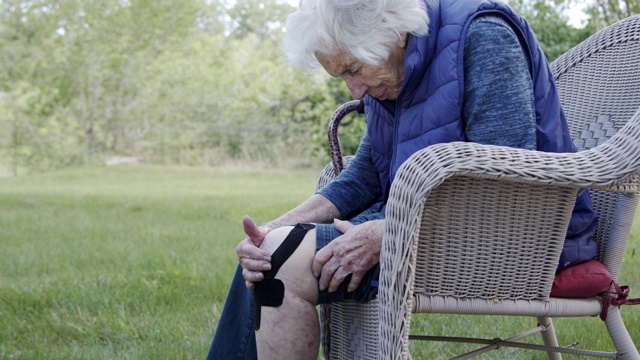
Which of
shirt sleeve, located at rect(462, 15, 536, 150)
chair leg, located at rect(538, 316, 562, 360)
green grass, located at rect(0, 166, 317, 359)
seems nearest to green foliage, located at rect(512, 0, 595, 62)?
green grass, located at rect(0, 166, 317, 359)

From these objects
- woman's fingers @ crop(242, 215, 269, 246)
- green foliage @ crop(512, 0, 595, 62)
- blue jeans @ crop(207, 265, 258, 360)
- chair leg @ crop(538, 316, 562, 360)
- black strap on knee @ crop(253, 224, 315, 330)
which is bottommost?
chair leg @ crop(538, 316, 562, 360)

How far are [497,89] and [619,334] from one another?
597mm

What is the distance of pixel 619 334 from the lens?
1.68 m

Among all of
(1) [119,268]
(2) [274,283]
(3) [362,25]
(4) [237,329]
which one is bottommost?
(1) [119,268]

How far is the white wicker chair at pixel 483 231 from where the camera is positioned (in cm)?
141

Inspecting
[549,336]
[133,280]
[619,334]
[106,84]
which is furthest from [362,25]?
[106,84]

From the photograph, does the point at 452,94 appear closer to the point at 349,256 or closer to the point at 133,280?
the point at 349,256

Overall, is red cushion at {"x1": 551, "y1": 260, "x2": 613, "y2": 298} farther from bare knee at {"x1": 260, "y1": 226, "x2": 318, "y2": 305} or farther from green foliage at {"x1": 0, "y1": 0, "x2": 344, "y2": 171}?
green foliage at {"x1": 0, "y1": 0, "x2": 344, "y2": 171}

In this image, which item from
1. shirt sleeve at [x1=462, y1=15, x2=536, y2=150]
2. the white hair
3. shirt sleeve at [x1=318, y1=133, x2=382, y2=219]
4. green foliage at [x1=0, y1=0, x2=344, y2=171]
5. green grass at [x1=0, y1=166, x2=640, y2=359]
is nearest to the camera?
shirt sleeve at [x1=462, y1=15, x2=536, y2=150]

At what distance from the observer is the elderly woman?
5.17 feet

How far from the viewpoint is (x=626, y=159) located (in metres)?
1.50

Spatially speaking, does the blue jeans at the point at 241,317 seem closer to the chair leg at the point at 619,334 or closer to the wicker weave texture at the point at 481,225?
the wicker weave texture at the point at 481,225

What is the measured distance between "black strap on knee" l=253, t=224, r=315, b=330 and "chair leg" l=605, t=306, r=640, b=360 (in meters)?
0.68

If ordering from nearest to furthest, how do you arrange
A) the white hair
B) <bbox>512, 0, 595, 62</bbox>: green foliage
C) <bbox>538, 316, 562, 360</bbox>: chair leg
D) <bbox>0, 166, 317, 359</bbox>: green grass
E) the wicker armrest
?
1. the wicker armrest
2. the white hair
3. <bbox>538, 316, 562, 360</bbox>: chair leg
4. <bbox>0, 166, 317, 359</bbox>: green grass
5. <bbox>512, 0, 595, 62</bbox>: green foliage
